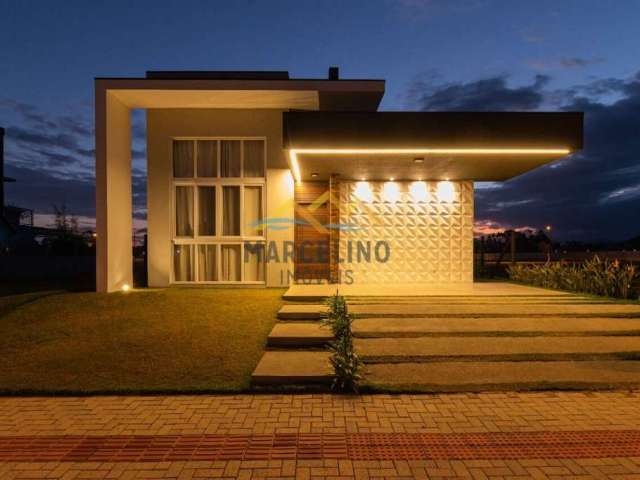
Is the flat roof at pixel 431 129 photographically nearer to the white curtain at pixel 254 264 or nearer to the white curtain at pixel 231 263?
the white curtain at pixel 254 264

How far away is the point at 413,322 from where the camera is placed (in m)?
6.75

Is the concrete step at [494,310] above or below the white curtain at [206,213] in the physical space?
below

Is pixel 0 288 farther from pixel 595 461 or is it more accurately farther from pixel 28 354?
pixel 595 461

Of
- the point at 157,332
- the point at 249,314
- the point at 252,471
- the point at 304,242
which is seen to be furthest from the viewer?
the point at 304,242

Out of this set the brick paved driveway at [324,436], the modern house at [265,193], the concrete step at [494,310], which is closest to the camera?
the brick paved driveway at [324,436]

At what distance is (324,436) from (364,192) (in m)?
8.52

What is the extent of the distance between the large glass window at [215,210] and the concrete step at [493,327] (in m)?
4.95

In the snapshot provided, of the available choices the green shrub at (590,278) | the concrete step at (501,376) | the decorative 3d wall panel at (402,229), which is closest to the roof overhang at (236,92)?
the decorative 3d wall panel at (402,229)

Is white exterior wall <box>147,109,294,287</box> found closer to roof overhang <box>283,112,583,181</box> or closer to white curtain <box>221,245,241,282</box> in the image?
white curtain <box>221,245,241,282</box>

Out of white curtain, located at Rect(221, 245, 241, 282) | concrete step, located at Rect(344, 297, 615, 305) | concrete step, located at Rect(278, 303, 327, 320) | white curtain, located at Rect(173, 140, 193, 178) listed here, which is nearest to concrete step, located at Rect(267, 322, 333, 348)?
concrete step, located at Rect(278, 303, 327, 320)

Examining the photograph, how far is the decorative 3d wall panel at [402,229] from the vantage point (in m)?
11.4

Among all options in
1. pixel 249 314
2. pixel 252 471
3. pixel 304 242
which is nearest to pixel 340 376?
pixel 252 471

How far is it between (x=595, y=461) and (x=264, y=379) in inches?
126

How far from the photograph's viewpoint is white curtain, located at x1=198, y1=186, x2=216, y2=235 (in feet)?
35.8
